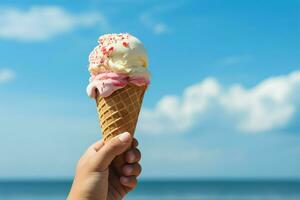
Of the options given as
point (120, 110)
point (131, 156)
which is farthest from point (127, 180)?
point (120, 110)

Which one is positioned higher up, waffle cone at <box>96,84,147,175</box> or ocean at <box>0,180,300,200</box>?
ocean at <box>0,180,300,200</box>

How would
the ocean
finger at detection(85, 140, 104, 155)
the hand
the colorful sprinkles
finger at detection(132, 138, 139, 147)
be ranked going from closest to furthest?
1. the hand
2. finger at detection(85, 140, 104, 155)
3. finger at detection(132, 138, 139, 147)
4. the colorful sprinkles
5. the ocean

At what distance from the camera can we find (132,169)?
3.24m

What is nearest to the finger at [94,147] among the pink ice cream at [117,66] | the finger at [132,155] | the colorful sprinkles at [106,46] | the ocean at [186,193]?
the finger at [132,155]

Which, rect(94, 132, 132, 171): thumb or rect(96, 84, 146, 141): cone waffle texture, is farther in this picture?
rect(96, 84, 146, 141): cone waffle texture

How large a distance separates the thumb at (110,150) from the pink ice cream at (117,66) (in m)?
0.32

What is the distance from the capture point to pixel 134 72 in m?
3.31

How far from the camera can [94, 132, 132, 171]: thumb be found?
3061mm

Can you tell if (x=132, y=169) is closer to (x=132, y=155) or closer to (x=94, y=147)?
(x=132, y=155)

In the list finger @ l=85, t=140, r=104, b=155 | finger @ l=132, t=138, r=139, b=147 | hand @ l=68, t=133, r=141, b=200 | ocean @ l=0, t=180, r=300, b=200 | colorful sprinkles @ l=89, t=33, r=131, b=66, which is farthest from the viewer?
ocean @ l=0, t=180, r=300, b=200

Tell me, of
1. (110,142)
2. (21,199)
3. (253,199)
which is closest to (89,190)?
(110,142)

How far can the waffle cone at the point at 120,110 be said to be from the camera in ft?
10.9

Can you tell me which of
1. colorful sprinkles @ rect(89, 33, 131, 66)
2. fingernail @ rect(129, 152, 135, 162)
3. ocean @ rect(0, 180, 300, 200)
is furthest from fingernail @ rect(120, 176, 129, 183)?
ocean @ rect(0, 180, 300, 200)

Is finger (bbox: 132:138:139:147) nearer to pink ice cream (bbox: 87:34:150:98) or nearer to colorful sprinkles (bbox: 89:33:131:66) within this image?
pink ice cream (bbox: 87:34:150:98)
